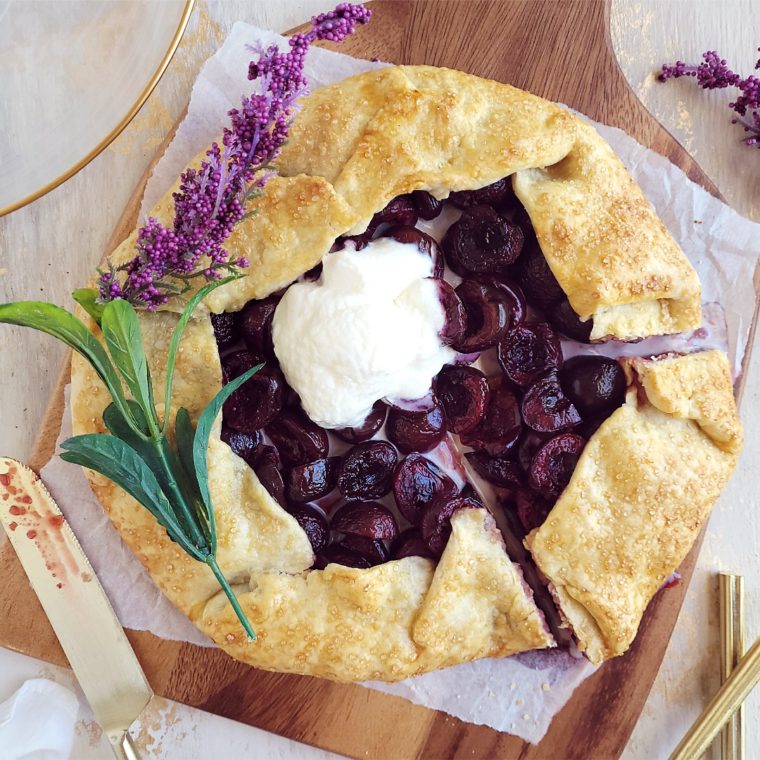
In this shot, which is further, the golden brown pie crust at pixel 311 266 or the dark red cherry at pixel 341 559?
the dark red cherry at pixel 341 559

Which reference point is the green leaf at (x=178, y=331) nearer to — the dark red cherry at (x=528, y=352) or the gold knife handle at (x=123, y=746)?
the dark red cherry at (x=528, y=352)

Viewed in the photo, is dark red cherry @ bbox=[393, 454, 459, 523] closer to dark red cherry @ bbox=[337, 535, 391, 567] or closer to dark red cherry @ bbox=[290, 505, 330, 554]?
dark red cherry @ bbox=[337, 535, 391, 567]

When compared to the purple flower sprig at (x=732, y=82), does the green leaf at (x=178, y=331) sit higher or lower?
lower

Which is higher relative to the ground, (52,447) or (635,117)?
(635,117)

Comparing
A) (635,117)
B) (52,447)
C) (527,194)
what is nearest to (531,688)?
(527,194)

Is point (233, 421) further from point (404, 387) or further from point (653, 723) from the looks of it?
point (653, 723)

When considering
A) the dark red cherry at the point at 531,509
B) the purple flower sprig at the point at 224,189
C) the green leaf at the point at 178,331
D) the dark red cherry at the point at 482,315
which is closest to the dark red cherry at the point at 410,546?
the dark red cherry at the point at 531,509

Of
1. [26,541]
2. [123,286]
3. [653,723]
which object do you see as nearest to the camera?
[123,286]
